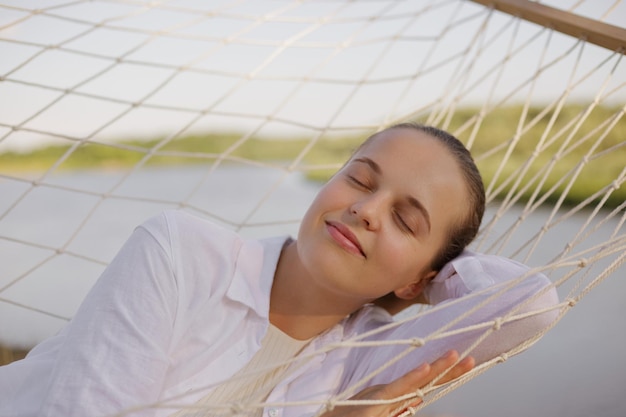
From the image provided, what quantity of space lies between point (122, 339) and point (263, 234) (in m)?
4.34

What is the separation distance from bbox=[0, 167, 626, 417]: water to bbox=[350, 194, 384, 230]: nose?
0.53 metres

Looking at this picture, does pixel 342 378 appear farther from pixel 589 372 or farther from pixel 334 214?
pixel 589 372

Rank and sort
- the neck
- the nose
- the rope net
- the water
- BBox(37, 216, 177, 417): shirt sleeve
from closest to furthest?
BBox(37, 216, 177, 417): shirt sleeve → the nose → the neck → the rope net → the water

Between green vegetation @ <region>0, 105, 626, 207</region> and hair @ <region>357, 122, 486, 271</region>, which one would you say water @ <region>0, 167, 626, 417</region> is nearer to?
hair @ <region>357, 122, 486, 271</region>

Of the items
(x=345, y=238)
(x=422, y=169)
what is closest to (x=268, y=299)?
(x=345, y=238)

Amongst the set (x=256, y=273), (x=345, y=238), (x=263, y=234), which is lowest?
(x=263, y=234)

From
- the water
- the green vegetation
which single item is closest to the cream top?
the water

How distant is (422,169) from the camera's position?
1.12 m

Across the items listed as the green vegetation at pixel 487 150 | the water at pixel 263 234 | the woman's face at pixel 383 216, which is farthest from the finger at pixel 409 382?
the green vegetation at pixel 487 150

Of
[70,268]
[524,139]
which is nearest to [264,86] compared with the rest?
[524,139]

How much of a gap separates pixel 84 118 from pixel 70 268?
4.01 m

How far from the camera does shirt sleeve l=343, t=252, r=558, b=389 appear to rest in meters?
1.02

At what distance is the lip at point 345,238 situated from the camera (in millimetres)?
1062

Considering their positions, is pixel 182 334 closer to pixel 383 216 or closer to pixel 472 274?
pixel 383 216
